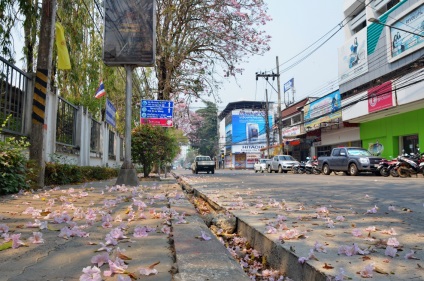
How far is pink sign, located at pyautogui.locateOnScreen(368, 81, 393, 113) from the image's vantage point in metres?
17.7

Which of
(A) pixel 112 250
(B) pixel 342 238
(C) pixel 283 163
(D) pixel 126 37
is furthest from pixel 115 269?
(C) pixel 283 163

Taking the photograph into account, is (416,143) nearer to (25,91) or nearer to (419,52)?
(419,52)

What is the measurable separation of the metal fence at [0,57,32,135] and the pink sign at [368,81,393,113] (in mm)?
15702

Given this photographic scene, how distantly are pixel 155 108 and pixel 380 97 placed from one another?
12.4 metres

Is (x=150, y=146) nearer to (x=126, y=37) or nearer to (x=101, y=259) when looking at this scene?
(x=126, y=37)

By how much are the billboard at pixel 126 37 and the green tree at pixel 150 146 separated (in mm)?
4868

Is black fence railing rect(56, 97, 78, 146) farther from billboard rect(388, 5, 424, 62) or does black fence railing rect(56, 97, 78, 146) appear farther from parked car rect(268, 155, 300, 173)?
parked car rect(268, 155, 300, 173)

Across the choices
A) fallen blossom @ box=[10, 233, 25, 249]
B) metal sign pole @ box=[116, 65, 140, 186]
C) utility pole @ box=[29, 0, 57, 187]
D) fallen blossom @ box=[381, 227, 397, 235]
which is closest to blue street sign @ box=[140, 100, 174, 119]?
metal sign pole @ box=[116, 65, 140, 186]

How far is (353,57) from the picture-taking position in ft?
74.2

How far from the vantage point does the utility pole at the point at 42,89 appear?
6617 millimetres

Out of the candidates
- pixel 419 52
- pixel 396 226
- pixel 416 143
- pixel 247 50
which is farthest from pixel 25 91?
pixel 416 143

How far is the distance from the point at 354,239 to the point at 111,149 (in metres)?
17.9

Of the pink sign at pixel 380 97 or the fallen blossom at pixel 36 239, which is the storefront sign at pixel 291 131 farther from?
the fallen blossom at pixel 36 239

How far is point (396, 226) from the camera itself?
3.34 m
